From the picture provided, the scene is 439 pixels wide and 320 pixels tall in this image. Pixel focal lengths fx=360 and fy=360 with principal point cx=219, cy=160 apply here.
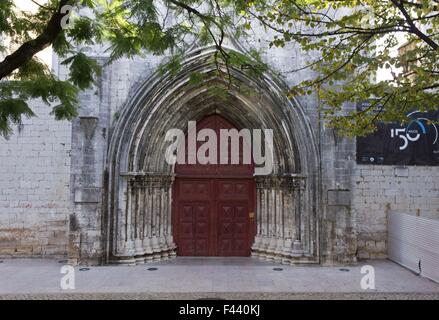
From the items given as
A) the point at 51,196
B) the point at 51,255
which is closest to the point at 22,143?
the point at 51,196

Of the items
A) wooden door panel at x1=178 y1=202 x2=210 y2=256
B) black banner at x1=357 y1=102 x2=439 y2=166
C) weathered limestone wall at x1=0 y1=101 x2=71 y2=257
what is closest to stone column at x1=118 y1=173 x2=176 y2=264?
wooden door panel at x1=178 y1=202 x2=210 y2=256

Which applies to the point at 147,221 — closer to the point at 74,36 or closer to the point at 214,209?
the point at 214,209

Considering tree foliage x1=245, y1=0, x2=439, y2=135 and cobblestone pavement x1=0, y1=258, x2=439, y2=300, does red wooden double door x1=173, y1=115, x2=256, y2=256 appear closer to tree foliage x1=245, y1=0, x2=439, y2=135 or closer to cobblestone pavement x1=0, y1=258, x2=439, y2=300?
cobblestone pavement x1=0, y1=258, x2=439, y2=300

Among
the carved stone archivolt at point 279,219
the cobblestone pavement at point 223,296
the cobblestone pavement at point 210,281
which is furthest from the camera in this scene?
the carved stone archivolt at point 279,219

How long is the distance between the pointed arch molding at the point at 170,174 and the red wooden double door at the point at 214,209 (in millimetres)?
334

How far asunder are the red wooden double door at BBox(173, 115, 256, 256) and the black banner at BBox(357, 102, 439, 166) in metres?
2.71

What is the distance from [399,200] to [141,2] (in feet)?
23.5

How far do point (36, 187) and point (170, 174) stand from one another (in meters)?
3.12

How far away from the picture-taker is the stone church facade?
7.20 metres

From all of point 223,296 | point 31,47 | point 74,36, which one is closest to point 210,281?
point 223,296

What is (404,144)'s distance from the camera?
824cm

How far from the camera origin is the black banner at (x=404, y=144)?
8195 millimetres

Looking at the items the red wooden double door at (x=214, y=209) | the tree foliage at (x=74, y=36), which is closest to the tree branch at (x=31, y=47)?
the tree foliage at (x=74, y=36)

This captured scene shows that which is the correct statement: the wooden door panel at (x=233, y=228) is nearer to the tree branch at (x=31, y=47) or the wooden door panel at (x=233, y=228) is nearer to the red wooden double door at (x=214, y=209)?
the red wooden double door at (x=214, y=209)
